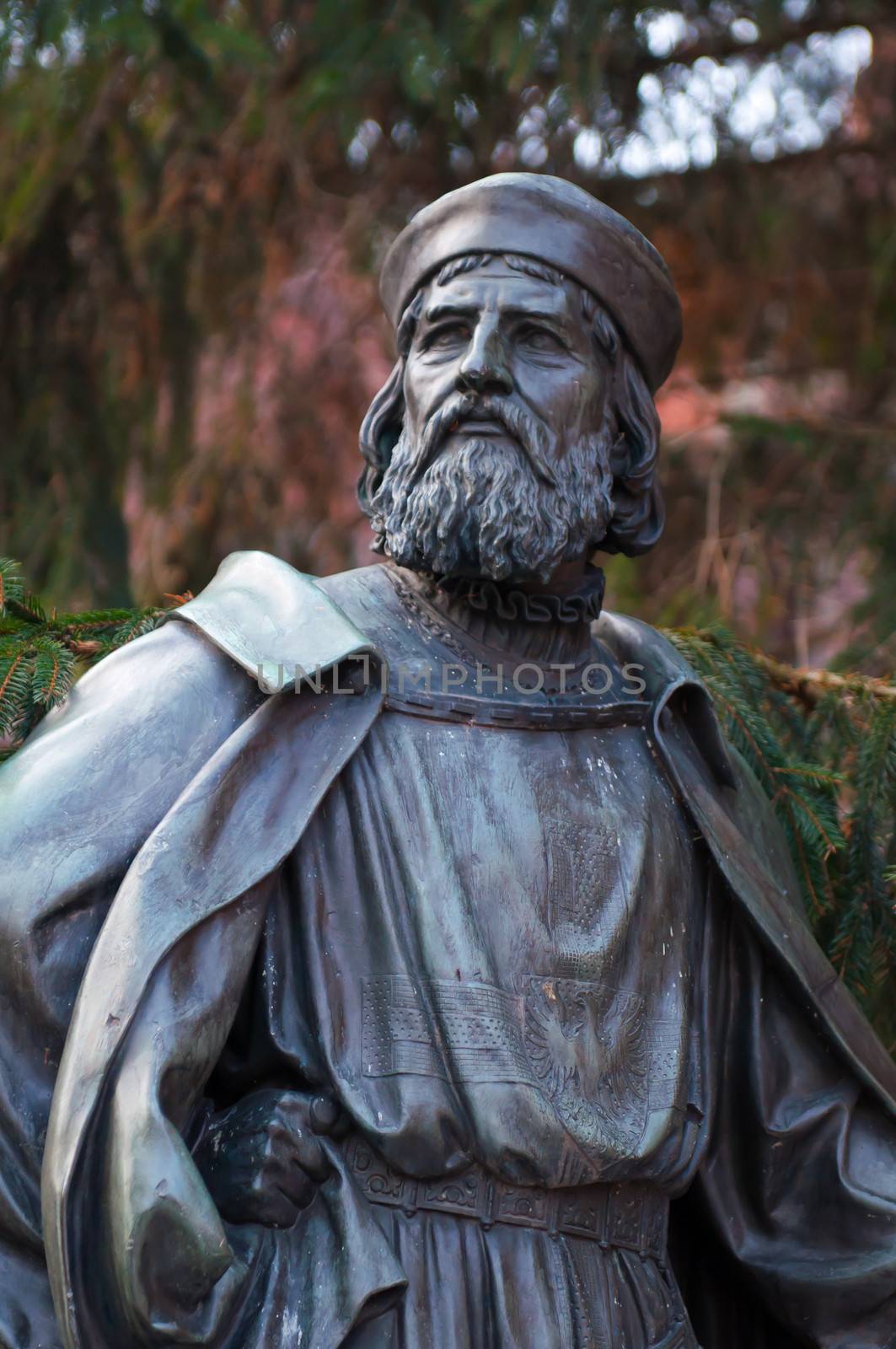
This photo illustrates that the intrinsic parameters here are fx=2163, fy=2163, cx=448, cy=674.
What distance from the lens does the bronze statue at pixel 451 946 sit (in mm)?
2662

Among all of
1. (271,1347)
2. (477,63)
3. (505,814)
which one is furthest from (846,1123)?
(477,63)

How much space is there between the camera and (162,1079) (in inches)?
103

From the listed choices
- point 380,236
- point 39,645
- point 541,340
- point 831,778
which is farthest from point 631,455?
point 380,236

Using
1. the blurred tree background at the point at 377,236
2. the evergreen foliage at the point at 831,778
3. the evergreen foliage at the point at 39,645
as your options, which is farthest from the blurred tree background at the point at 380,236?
the evergreen foliage at the point at 39,645

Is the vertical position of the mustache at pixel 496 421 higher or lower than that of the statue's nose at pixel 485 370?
lower

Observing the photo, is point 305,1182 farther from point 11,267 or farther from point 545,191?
point 11,267

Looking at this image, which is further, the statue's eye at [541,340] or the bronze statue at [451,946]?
the statue's eye at [541,340]

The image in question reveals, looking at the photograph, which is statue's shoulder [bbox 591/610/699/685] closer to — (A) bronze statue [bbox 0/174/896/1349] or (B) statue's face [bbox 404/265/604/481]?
(A) bronze statue [bbox 0/174/896/1349]

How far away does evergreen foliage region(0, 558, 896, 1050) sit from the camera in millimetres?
3773

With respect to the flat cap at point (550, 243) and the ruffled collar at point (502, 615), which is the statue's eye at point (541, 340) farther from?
the ruffled collar at point (502, 615)

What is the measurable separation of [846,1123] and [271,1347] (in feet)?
3.16

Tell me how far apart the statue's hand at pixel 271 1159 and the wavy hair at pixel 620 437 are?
0.95 metres

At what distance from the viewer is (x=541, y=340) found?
314cm

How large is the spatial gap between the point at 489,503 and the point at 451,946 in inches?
24.8
